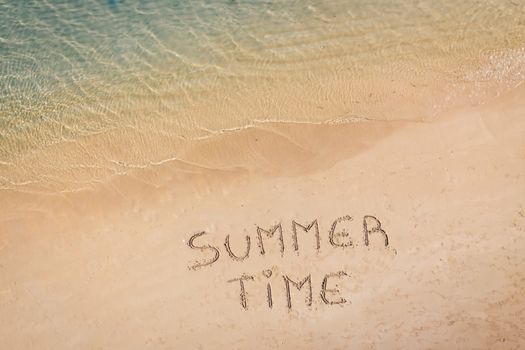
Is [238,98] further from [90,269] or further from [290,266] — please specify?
[90,269]

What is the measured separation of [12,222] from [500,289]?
246 inches

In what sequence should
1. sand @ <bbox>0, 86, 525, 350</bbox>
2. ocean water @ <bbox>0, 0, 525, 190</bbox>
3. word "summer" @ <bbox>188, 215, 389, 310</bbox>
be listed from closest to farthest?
1. sand @ <bbox>0, 86, 525, 350</bbox>
2. word "summer" @ <bbox>188, 215, 389, 310</bbox>
3. ocean water @ <bbox>0, 0, 525, 190</bbox>

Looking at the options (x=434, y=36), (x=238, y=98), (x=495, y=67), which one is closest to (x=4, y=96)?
(x=238, y=98)

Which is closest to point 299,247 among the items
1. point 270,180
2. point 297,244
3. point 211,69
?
point 297,244

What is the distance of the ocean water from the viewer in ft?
23.8

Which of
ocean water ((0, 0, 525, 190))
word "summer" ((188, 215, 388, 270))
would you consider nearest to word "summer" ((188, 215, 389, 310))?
word "summer" ((188, 215, 388, 270))

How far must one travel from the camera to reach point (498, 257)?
21.6 feet

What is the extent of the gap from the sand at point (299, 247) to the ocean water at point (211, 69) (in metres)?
0.35

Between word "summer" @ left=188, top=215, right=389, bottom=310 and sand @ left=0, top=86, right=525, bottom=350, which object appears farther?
word "summer" @ left=188, top=215, right=389, bottom=310

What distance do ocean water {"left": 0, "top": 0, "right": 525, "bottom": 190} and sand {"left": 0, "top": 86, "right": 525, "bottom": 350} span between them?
1.16ft

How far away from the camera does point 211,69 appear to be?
7.71 m

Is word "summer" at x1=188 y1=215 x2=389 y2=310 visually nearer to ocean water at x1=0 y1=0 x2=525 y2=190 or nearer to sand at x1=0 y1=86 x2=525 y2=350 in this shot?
sand at x1=0 y1=86 x2=525 y2=350

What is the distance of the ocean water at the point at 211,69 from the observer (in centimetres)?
725

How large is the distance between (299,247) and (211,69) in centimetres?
277
